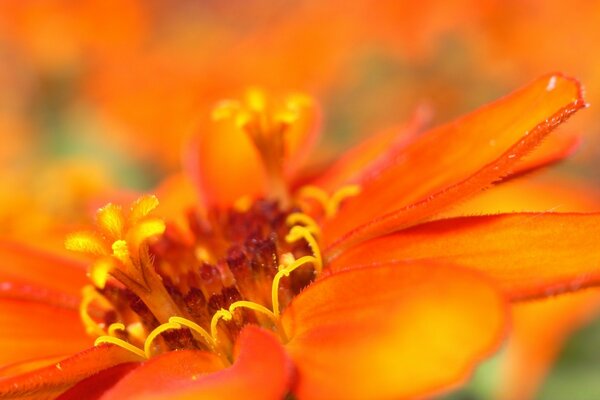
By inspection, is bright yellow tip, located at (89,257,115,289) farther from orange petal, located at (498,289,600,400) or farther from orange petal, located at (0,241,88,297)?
orange petal, located at (498,289,600,400)

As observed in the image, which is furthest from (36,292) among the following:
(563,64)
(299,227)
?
(563,64)

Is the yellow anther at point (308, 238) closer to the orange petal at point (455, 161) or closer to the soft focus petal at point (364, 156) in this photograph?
the orange petal at point (455, 161)

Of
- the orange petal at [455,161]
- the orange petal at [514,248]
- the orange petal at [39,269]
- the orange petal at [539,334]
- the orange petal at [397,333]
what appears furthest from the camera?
the orange petal at [539,334]

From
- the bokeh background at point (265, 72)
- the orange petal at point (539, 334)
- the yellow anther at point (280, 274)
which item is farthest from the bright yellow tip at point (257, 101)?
the bokeh background at point (265, 72)

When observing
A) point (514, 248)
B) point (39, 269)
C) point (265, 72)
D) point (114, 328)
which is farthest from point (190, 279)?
point (265, 72)

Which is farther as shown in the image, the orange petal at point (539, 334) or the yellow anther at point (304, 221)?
the orange petal at point (539, 334)

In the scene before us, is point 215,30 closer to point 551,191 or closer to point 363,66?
point 363,66

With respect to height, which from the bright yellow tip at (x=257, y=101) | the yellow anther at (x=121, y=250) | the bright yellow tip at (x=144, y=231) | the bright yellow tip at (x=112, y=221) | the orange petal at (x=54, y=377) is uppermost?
the bright yellow tip at (x=257, y=101)

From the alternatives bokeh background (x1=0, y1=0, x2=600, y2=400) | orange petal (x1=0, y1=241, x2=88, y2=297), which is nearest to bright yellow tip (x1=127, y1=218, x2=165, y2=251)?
orange petal (x1=0, y1=241, x2=88, y2=297)
